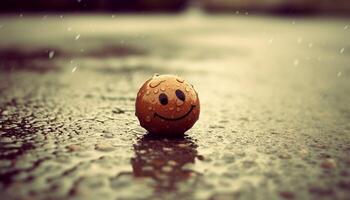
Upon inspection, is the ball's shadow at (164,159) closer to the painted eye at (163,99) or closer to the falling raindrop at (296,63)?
the painted eye at (163,99)

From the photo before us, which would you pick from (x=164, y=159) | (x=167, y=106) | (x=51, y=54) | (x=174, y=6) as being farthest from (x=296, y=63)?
(x=174, y=6)

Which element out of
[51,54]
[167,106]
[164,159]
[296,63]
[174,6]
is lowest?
[164,159]

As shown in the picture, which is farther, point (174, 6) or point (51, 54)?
point (174, 6)

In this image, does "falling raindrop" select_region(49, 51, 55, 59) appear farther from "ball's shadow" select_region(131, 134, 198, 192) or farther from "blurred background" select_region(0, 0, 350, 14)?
"blurred background" select_region(0, 0, 350, 14)

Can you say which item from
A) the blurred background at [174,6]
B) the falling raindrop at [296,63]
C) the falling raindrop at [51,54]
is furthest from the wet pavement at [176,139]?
the blurred background at [174,6]

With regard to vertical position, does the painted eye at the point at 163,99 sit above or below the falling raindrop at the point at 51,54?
below

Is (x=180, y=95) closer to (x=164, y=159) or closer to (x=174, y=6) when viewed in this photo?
(x=164, y=159)

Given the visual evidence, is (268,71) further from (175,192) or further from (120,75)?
(175,192)

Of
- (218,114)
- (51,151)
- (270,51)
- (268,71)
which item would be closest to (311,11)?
(270,51)
